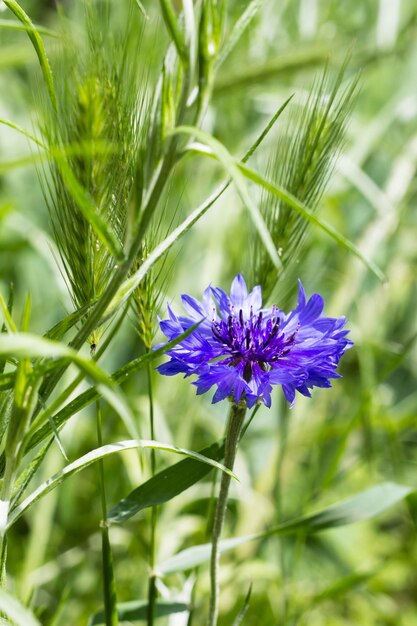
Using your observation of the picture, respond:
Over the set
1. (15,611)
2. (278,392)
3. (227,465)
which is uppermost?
(278,392)

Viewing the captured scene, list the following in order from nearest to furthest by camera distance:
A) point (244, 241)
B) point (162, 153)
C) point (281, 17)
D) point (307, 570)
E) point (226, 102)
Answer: point (162, 153) < point (244, 241) < point (226, 102) < point (307, 570) < point (281, 17)

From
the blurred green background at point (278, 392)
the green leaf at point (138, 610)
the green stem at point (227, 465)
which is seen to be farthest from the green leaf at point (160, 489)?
the blurred green background at point (278, 392)

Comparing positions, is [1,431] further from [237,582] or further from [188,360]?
[237,582]

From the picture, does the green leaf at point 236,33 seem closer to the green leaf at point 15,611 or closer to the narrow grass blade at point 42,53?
the narrow grass blade at point 42,53

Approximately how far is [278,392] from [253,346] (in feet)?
2.32

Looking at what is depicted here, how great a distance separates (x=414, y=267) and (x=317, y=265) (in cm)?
16

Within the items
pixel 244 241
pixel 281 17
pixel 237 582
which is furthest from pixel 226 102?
pixel 237 582

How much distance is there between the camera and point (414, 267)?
4.37 feet

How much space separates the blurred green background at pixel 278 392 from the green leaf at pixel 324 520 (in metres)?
0.16

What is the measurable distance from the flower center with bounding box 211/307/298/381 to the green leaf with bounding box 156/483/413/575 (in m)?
0.14

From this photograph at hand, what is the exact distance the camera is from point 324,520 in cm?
58

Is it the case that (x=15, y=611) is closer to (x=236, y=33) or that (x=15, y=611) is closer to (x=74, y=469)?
(x=74, y=469)

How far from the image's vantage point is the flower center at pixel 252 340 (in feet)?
1.52

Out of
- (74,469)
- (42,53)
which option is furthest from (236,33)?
(74,469)
